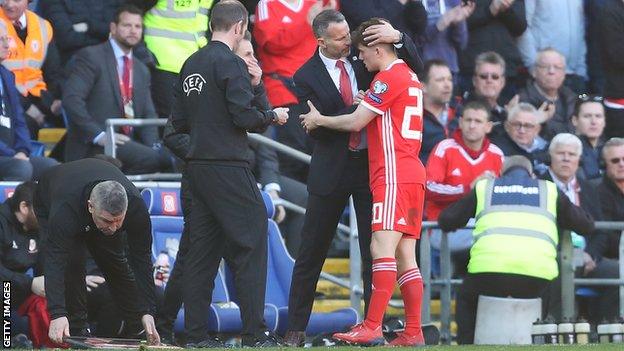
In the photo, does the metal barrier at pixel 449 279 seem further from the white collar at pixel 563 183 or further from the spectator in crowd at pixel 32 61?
the spectator in crowd at pixel 32 61

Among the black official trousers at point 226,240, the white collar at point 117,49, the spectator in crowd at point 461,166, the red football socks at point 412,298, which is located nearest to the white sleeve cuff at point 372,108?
the black official trousers at point 226,240

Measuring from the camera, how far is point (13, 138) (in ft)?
46.3

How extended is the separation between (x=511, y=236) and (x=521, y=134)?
313 cm

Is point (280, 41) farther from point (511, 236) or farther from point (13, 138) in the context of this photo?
point (511, 236)

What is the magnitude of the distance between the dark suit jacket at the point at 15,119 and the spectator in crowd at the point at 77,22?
155 cm

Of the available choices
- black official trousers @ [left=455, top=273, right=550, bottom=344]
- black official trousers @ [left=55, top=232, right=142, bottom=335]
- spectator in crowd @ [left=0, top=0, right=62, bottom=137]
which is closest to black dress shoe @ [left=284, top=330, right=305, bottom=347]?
black official trousers @ [left=55, top=232, right=142, bottom=335]

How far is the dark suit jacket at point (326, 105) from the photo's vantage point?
10992mm

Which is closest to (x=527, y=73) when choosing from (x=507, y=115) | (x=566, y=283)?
(x=507, y=115)

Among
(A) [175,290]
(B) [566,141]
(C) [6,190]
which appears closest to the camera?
(A) [175,290]

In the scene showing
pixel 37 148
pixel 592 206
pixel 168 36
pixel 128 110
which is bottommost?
pixel 592 206

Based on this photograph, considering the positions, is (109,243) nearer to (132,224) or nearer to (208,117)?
(132,224)

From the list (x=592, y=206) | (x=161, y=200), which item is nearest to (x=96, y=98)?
(x=161, y=200)

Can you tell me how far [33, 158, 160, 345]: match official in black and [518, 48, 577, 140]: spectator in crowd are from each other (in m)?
6.50

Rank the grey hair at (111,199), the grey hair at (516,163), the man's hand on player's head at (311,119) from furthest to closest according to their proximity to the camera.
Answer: the grey hair at (516,163)
the man's hand on player's head at (311,119)
the grey hair at (111,199)
